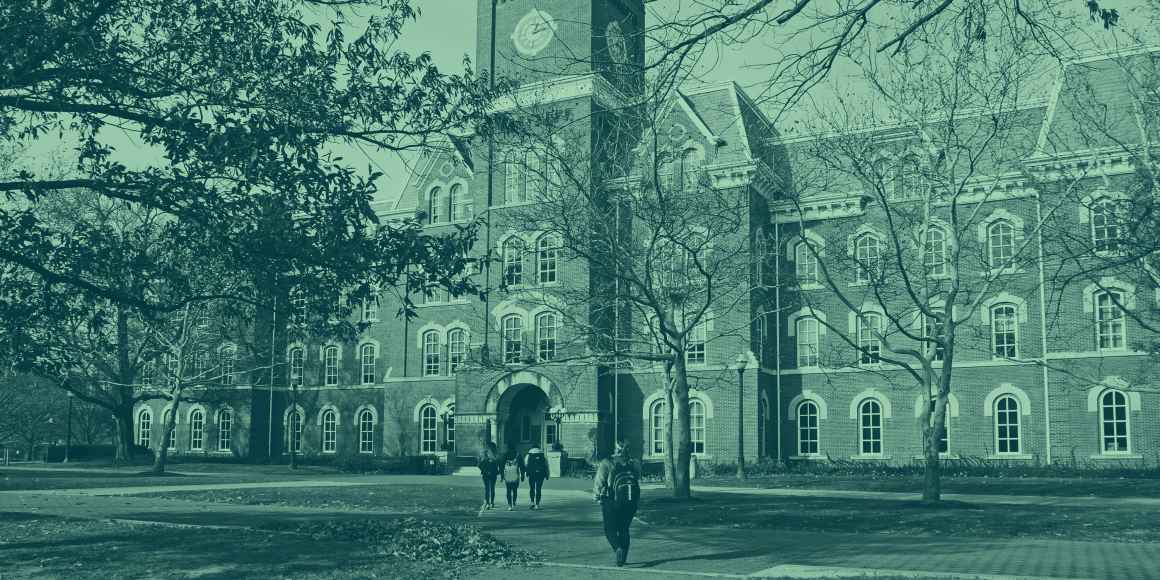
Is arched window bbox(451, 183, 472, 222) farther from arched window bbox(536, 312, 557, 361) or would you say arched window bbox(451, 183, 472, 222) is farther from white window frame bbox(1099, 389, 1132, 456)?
white window frame bbox(1099, 389, 1132, 456)

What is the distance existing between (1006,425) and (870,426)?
456 cm

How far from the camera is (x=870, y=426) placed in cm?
3750

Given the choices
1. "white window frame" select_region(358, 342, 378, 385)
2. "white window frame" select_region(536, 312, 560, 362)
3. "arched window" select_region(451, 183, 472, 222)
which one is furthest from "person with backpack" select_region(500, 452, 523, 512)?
"white window frame" select_region(358, 342, 378, 385)

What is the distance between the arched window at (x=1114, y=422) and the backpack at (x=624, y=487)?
25.1 m

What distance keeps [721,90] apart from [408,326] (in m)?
16.9

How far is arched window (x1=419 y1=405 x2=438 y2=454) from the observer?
148 ft

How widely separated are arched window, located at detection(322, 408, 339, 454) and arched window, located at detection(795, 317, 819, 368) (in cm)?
2274

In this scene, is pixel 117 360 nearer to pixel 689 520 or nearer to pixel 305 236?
pixel 689 520

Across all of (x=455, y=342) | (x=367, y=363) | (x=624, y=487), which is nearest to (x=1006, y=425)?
(x=455, y=342)

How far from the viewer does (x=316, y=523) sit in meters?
16.8

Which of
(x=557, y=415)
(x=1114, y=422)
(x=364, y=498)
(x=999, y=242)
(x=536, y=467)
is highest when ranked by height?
(x=999, y=242)

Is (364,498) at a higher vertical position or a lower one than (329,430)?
lower

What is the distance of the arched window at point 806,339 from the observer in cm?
3853

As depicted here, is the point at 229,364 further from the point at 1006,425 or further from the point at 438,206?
the point at 1006,425
